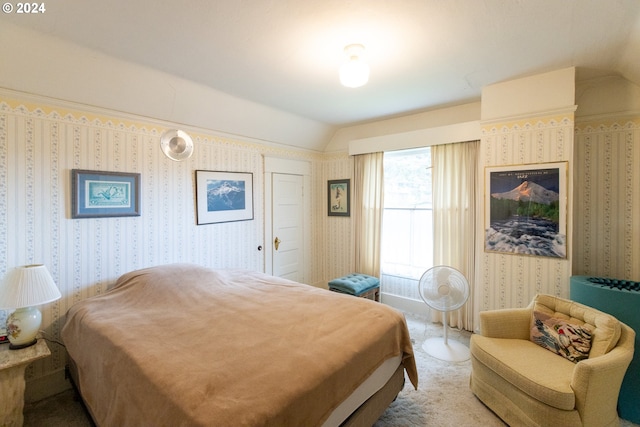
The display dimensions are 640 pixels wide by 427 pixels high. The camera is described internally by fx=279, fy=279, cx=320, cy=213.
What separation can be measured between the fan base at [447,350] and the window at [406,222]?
2.93 ft

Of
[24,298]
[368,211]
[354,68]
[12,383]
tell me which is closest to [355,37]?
[354,68]

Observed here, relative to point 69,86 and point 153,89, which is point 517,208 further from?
point 69,86

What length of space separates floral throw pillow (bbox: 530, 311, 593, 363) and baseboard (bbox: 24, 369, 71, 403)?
3928mm

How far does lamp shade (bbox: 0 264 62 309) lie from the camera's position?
1871 mm

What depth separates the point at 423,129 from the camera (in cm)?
368

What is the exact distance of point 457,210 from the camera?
351 centimetres

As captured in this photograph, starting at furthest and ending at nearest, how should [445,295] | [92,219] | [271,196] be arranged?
[271,196] → [445,295] → [92,219]

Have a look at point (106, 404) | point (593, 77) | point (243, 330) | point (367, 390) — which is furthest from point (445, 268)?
point (106, 404)

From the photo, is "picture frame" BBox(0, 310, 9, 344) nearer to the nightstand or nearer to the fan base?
the nightstand

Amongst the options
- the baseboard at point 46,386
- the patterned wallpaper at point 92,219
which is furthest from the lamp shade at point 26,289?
the baseboard at point 46,386

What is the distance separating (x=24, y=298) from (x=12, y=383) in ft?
1.76

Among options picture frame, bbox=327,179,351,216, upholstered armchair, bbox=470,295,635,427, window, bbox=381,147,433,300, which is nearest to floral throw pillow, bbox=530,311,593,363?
upholstered armchair, bbox=470,295,635,427

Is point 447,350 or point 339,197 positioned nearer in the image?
point 447,350

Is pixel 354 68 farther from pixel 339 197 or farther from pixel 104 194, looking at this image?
pixel 339 197
